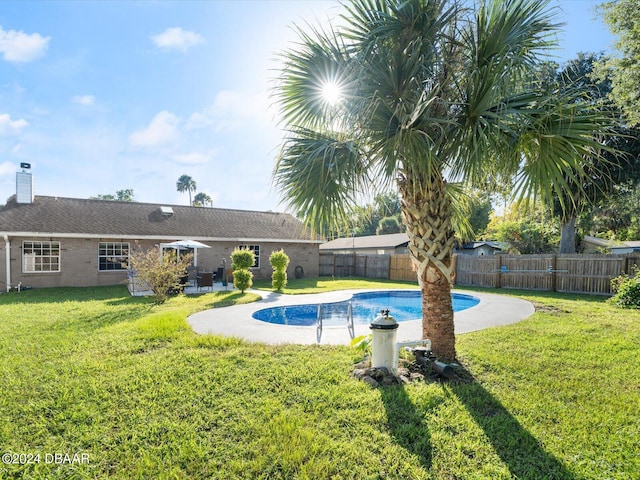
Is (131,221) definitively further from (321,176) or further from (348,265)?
A: (321,176)

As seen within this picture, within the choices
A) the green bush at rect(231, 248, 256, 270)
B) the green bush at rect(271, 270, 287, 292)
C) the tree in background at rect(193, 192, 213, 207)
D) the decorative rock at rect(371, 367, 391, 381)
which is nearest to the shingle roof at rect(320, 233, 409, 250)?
the green bush at rect(271, 270, 287, 292)

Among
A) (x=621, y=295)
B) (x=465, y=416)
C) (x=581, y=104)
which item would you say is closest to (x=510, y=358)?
(x=465, y=416)

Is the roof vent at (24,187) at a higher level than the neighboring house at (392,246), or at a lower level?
higher

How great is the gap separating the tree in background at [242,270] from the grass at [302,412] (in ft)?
25.3

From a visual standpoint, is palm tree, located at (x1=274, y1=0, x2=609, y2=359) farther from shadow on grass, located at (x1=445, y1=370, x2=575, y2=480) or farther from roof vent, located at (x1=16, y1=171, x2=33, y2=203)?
roof vent, located at (x1=16, y1=171, x2=33, y2=203)

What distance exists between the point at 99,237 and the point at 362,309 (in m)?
13.5

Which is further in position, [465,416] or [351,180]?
[351,180]

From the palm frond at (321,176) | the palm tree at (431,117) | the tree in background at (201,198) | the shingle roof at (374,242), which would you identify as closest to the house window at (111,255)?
the shingle roof at (374,242)

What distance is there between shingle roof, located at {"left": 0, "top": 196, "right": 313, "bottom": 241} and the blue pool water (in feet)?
13.1

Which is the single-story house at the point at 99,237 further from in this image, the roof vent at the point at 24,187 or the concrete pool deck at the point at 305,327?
the concrete pool deck at the point at 305,327

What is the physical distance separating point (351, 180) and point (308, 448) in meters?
3.29

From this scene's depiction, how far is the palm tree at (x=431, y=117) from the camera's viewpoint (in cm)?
404

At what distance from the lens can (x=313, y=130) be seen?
18.1 ft

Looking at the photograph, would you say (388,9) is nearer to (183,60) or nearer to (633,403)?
(633,403)
